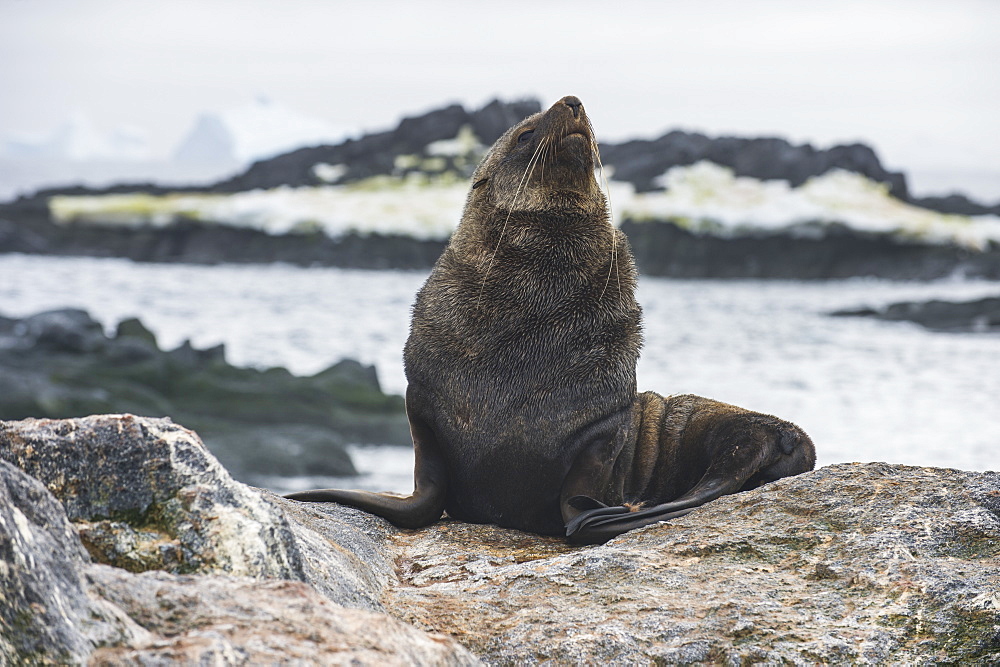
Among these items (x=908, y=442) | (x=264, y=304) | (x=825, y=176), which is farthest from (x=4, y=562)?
(x=825, y=176)

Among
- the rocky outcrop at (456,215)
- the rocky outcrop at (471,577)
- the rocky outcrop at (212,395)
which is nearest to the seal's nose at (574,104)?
the rocky outcrop at (471,577)

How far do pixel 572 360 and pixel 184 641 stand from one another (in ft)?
9.71

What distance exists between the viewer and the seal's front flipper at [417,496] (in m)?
4.53

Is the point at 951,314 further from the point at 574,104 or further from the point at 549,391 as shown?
the point at 549,391

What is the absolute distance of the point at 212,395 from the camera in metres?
14.2

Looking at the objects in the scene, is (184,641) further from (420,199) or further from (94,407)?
(420,199)

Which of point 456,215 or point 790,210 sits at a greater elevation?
point 790,210

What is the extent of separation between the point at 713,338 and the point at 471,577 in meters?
21.1

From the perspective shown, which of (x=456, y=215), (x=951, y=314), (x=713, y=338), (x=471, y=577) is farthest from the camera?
(x=456, y=215)

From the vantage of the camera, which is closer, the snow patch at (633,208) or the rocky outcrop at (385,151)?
the snow patch at (633,208)

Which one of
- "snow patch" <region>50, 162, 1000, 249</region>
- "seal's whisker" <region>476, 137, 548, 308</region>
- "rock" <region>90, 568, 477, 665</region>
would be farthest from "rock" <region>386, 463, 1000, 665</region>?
"snow patch" <region>50, 162, 1000, 249</region>

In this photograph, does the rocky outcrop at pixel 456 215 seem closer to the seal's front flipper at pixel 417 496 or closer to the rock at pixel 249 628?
the seal's front flipper at pixel 417 496

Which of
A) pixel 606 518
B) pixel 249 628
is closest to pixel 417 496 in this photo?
pixel 606 518

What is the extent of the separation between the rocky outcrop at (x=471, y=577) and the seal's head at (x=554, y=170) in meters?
1.66
